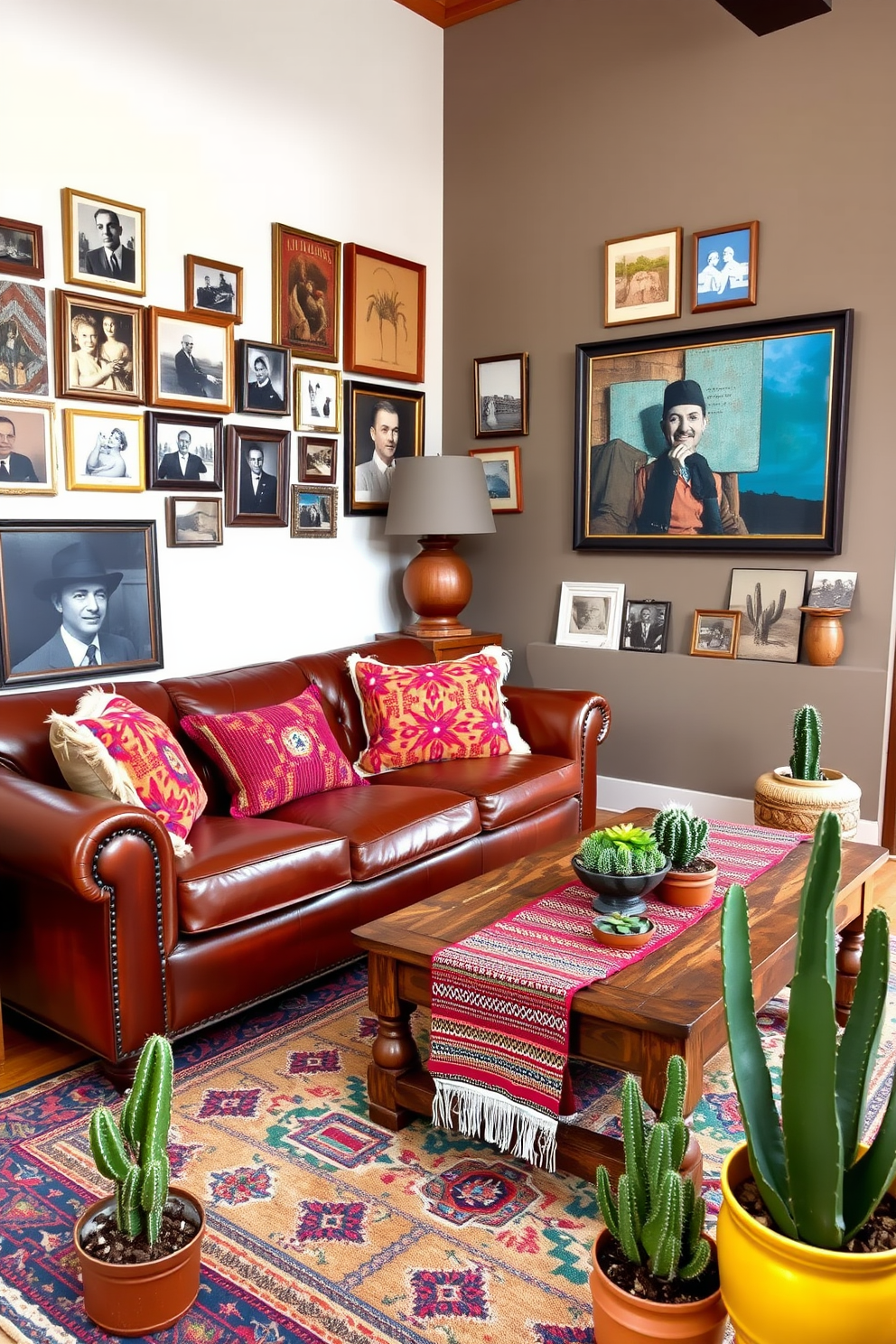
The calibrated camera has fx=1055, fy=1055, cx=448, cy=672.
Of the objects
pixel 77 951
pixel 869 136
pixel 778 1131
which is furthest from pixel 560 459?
pixel 778 1131

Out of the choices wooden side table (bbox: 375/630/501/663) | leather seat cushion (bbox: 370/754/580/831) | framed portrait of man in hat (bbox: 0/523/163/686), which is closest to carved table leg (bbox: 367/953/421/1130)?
leather seat cushion (bbox: 370/754/580/831)

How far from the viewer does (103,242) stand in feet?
11.7

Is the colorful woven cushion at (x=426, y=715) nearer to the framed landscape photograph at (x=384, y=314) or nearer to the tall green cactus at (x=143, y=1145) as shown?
the framed landscape photograph at (x=384, y=314)

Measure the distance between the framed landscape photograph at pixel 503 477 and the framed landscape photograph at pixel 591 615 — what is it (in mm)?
498

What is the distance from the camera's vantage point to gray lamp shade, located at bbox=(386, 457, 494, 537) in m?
4.51

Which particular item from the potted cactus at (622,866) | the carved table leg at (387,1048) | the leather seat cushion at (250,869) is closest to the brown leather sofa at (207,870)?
the leather seat cushion at (250,869)

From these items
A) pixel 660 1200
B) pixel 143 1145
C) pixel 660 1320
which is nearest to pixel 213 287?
pixel 143 1145

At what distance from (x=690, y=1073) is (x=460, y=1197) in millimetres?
540

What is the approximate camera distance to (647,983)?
2045mm

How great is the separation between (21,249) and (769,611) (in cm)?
303

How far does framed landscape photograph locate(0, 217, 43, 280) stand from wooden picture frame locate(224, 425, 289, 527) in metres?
0.93

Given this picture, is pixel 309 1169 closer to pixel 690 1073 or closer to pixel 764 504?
pixel 690 1073

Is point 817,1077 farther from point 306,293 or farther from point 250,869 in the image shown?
point 306,293

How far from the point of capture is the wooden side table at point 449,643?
461 cm
